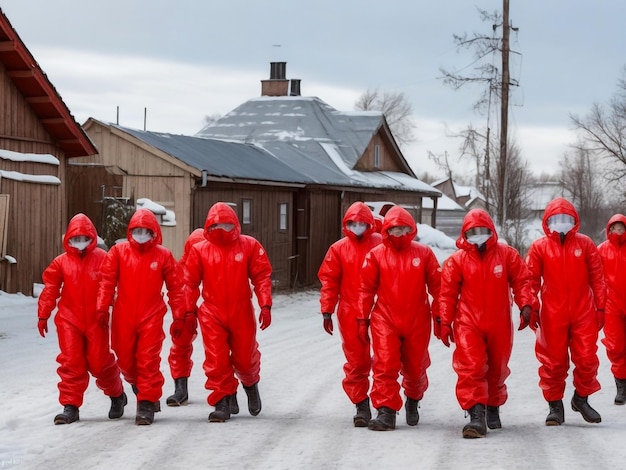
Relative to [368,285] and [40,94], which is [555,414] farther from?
[40,94]

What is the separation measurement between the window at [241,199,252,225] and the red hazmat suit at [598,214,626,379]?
15.4 m

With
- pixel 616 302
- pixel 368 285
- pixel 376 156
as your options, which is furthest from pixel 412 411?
pixel 376 156

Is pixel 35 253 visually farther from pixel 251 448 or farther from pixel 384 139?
pixel 384 139

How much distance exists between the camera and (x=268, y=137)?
36.8m

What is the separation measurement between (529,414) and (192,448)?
3.19 meters

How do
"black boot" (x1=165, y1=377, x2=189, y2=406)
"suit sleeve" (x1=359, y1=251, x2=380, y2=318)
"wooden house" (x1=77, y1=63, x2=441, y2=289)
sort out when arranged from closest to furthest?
"suit sleeve" (x1=359, y1=251, x2=380, y2=318), "black boot" (x1=165, y1=377, x2=189, y2=406), "wooden house" (x1=77, y1=63, x2=441, y2=289)

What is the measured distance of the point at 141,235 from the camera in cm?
908

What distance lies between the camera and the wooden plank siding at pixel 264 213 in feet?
79.7

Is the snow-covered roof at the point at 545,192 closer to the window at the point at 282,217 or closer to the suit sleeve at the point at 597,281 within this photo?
the window at the point at 282,217

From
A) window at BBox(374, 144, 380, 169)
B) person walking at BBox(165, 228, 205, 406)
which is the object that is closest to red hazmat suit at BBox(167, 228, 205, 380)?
person walking at BBox(165, 228, 205, 406)

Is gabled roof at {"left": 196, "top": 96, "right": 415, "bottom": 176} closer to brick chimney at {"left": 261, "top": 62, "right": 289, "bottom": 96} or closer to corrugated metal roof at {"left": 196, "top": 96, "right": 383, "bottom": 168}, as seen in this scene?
corrugated metal roof at {"left": 196, "top": 96, "right": 383, "bottom": 168}

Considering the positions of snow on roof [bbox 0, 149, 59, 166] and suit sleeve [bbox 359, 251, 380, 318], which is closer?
suit sleeve [bbox 359, 251, 380, 318]

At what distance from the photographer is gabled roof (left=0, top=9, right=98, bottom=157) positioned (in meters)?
18.4

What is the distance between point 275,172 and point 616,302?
58.9 ft
